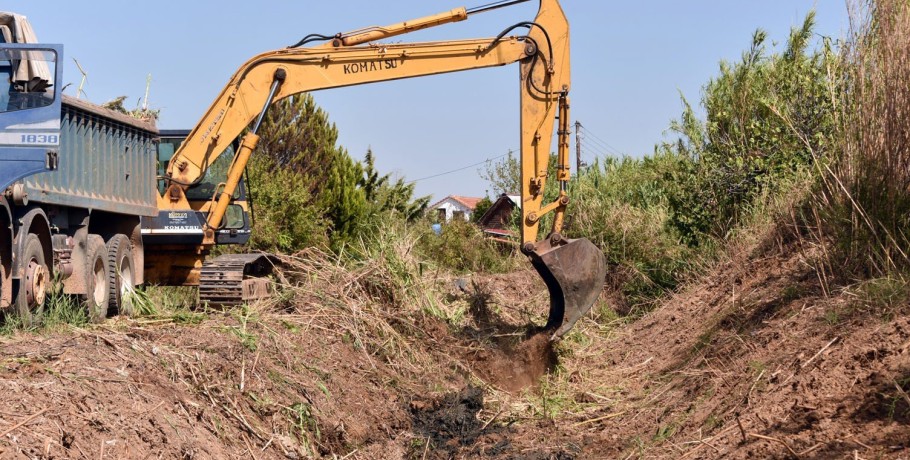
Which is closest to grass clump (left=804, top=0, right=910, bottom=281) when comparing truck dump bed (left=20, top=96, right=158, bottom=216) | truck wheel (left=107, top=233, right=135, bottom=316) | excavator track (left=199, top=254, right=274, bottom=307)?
excavator track (left=199, top=254, right=274, bottom=307)

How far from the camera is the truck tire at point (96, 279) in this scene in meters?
11.7

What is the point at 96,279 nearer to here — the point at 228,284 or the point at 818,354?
the point at 228,284

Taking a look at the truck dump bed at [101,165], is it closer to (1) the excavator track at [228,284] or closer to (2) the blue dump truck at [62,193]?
(2) the blue dump truck at [62,193]

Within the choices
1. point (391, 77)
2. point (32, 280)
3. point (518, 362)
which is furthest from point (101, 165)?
point (518, 362)

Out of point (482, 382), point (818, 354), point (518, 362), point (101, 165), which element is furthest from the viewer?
point (101, 165)

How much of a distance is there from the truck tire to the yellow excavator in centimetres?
135

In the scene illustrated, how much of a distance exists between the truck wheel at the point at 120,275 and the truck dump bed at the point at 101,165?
43cm

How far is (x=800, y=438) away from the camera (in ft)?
19.7

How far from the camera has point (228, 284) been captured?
13.4m

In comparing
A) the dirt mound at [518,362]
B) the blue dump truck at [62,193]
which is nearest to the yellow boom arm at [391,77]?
the blue dump truck at [62,193]

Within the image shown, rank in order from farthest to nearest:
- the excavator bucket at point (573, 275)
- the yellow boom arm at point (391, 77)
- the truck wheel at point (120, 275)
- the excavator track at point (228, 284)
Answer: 1. the excavator track at point (228, 284)
2. the truck wheel at point (120, 275)
3. the yellow boom arm at point (391, 77)
4. the excavator bucket at point (573, 275)

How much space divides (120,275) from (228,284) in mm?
1358

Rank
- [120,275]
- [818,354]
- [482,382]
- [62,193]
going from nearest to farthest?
[818,354]
[62,193]
[482,382]
[120,275]

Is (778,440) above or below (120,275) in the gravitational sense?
below
